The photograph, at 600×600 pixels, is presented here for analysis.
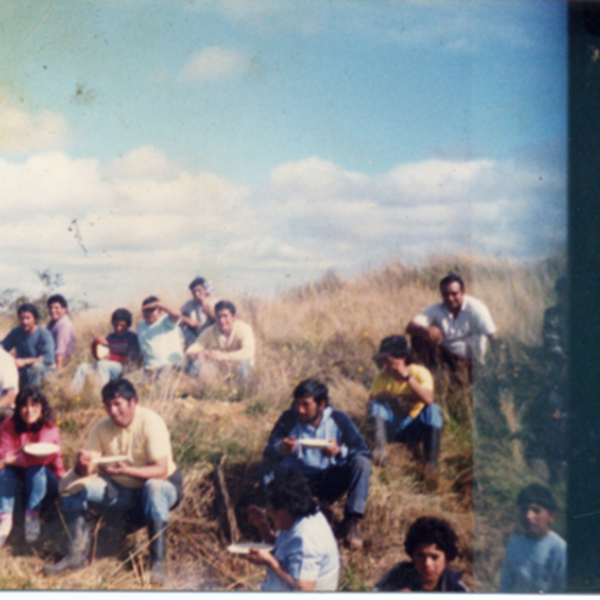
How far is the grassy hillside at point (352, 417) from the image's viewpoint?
Answer: 4211 mm

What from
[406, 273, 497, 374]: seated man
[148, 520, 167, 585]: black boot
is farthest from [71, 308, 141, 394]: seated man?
[406, 273, 497, 374]: seated man

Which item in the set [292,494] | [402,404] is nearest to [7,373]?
[292,494]

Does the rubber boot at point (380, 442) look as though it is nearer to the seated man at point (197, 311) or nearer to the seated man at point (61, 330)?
the seated man at point (197, 311)

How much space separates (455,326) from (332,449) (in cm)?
104

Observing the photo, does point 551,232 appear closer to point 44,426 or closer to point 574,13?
point 574,13

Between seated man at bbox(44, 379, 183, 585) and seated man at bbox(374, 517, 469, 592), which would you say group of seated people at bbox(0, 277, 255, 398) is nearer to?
seated man at bbox(44, 379, 183, 585)

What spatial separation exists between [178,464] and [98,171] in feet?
6.02

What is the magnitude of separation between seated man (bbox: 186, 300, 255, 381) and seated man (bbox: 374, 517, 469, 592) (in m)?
1.38

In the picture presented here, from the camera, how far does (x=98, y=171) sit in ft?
14.3

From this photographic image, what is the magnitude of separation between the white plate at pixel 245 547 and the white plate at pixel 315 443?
0.62m

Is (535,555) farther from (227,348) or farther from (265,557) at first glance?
(227,348)

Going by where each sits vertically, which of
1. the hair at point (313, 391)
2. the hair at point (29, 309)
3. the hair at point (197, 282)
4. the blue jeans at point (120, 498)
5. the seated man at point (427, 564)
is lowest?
the seated man at point (427, 564)

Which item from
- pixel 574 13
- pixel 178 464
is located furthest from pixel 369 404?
pixel 574 13


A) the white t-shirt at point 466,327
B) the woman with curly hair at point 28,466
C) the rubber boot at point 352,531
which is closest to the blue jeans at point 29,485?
the woman with curly hair at point 28,466
